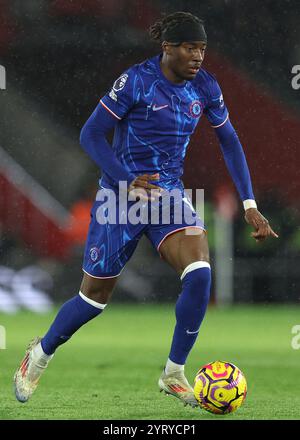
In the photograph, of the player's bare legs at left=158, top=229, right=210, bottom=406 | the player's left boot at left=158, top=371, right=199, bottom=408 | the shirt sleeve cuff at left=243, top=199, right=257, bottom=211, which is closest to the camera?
the player's bare legs at left=158, top=229, right=210, bottom=406

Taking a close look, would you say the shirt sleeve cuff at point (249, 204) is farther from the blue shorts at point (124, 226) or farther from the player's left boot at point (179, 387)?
the player's left boot at point (179, 387)

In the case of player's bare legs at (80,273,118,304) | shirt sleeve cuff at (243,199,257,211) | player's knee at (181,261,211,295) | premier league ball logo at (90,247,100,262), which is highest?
shirt sleeve cuff at (243,199,257,211)

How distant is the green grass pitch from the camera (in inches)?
216

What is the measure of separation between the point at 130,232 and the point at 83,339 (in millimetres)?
4823

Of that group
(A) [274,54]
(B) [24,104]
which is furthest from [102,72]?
(A) [274,54]

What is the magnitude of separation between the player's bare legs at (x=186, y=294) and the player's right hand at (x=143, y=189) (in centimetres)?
30

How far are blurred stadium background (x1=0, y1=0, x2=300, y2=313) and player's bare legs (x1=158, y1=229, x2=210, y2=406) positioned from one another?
7.22m

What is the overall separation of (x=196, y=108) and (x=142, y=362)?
317 centimetres

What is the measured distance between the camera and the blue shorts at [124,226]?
550 cm

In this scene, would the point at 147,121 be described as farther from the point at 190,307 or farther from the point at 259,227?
the point at 190,307

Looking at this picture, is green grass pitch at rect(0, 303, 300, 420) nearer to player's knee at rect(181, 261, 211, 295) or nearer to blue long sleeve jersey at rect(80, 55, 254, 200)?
player's knee at rect(181, 261, 211, 295)

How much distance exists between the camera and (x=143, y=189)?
5.29 m

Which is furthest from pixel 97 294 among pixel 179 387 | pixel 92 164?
pixel 92 164

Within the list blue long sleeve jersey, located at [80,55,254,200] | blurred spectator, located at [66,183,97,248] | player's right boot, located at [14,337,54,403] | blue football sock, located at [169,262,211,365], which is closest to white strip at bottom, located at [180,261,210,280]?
blue football sock, located at [169,262,211,365]
